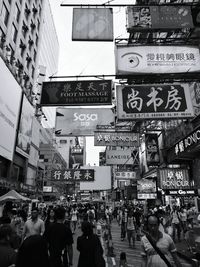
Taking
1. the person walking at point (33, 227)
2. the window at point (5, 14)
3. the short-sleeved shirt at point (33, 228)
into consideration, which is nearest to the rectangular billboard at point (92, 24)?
the person walking at point (33, 227)

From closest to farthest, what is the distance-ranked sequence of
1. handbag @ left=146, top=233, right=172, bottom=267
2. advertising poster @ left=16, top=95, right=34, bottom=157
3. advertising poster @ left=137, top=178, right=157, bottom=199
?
handbag @ left=146, top=233, right=172, bottom=267 < advertising poster @ left=137, top=178, right=157, bottom=199 < advertising poster @ left=16, top=95, right=34, bottom=157

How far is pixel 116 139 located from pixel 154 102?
4.86 metres

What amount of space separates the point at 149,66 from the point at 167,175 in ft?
20.1

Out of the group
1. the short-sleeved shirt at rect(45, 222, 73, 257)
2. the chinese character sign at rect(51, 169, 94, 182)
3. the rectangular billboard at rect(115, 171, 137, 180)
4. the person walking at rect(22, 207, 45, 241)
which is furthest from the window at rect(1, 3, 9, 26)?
the short-sleeved shirt at rect(45, 222, 73, 257)

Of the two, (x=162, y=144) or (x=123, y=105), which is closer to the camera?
(x=123, y=105)

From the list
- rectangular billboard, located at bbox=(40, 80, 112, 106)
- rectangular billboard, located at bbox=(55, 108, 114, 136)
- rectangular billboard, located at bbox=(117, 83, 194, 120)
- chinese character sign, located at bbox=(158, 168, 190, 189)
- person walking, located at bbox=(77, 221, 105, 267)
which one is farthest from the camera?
chinese character sign, located at bbox=(158, 168, 190, 189)

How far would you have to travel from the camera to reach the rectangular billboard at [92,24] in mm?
9758

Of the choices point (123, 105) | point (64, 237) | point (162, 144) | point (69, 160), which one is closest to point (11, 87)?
point (162, 144)

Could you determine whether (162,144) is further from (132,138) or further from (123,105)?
(123,105)

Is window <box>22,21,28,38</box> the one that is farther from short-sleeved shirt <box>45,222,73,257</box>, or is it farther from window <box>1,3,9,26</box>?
short-sleeved shirt <box>45,222,73,257</box>

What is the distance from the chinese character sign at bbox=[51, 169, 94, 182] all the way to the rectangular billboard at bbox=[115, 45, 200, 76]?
1562 cm

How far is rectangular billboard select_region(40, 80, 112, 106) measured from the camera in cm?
Result: 928

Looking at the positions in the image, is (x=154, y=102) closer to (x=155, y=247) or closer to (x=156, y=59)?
(x=156, y=59)

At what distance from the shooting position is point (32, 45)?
38.8 metres
